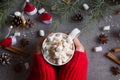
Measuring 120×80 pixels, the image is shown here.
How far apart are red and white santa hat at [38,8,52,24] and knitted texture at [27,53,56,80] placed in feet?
0.52

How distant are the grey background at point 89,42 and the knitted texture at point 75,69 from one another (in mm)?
97

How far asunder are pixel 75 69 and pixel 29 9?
289 millimetres

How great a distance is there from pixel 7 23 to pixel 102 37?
0.35 metres

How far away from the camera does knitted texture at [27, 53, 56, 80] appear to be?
39.6 inches

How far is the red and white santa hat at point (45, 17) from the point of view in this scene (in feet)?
3.69

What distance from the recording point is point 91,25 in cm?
114

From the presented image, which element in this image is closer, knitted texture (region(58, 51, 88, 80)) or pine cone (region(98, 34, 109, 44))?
knitted texture (region(58, 51, 88, 80))

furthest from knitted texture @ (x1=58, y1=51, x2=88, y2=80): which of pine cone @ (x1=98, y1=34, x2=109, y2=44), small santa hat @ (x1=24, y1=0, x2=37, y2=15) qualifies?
small santa hat @ (x1=24, y1=0, x2=37, y2=15)

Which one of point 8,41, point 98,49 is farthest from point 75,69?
point 8,41

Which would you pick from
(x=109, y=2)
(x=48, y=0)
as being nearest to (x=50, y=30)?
(x=48, y=0)

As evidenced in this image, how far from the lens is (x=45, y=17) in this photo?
1.13 m

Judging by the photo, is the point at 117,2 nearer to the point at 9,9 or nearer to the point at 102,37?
the point at 102,37

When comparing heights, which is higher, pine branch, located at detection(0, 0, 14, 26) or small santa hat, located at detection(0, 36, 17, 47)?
pine branch, located at detection(0, 0, 14, 26)

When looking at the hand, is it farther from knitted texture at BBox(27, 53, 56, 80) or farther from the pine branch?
the pine branch
